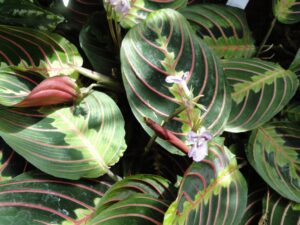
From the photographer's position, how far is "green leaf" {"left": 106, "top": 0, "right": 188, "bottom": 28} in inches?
45.2

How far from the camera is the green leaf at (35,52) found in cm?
112

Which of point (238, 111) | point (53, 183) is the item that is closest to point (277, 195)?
point (238, 111)

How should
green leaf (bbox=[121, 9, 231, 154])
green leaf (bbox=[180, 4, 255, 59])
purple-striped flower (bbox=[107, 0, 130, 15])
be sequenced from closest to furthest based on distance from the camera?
1. purple-striped flower (bbox=[107, 0, 130, 15])
2. green leaf (bbox=[121, 9, 231, 154])
3. green leaf (bbox=[180, 4, 255, 59])

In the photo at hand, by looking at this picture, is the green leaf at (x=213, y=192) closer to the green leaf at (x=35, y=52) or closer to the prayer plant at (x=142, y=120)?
the prayer plant at (x=142, y=120)

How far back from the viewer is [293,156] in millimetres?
1139

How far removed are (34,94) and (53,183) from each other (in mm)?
212

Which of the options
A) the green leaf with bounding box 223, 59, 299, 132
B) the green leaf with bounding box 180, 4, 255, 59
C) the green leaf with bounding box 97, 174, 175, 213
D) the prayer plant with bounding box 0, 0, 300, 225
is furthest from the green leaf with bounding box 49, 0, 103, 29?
the green leaf with bounding box 97, 174, 175, 213

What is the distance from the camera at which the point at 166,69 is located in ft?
3.45

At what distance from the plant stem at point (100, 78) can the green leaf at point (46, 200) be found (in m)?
0.28

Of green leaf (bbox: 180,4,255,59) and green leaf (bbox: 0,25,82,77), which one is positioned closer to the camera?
green leaf (bbox: 0,25,82,77)

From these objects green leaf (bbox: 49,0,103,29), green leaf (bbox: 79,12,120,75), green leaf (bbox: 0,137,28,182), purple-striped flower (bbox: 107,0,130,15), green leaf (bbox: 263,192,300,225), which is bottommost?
green leaf (bbox: 0,137,28,182)

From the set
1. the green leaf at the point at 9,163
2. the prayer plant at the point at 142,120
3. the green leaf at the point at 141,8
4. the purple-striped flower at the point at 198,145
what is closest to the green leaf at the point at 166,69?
the prayer plant at the point at 142,120

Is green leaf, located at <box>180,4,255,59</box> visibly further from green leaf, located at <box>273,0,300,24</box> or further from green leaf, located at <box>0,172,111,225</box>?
green leaf, located at <box>0,172,111,225</box>

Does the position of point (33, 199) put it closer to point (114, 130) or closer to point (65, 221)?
point (65, 221)
